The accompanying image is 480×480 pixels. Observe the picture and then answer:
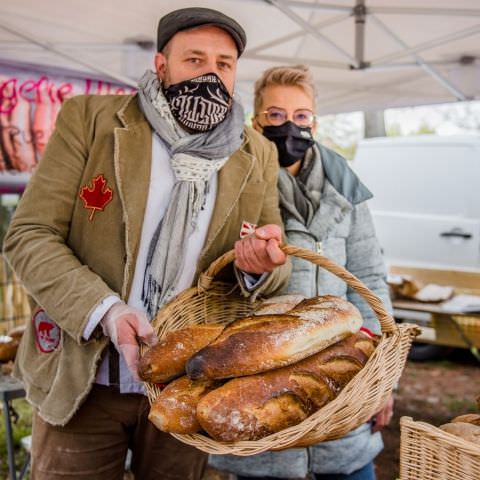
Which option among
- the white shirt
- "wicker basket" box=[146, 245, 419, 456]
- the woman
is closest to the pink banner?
the woman

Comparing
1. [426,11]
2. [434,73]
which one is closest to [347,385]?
[426,11]

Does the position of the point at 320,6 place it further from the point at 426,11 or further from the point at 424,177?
the point at 424,177

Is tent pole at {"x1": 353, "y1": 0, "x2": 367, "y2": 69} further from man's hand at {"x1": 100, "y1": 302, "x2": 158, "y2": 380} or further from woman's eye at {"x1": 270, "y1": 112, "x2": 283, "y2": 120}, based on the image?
man's hand at {"x1": 100, "y1": 302, "x2": 158, "y2": 380}

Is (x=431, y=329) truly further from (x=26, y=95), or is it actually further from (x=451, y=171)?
(x=26, y=95)

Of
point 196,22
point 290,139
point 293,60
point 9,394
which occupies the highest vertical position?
point 293,60

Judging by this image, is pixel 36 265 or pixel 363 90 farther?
pixel 363 90

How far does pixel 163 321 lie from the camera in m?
1.60

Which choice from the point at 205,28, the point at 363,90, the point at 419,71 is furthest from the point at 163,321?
the point at 363,90

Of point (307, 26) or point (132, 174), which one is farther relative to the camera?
point (307, 26)

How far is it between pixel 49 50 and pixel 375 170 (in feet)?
12.7

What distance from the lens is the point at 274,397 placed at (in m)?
1.23

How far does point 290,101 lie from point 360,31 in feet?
6.95

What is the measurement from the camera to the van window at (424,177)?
602 cm

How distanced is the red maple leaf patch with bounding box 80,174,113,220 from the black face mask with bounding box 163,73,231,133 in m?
0.29
